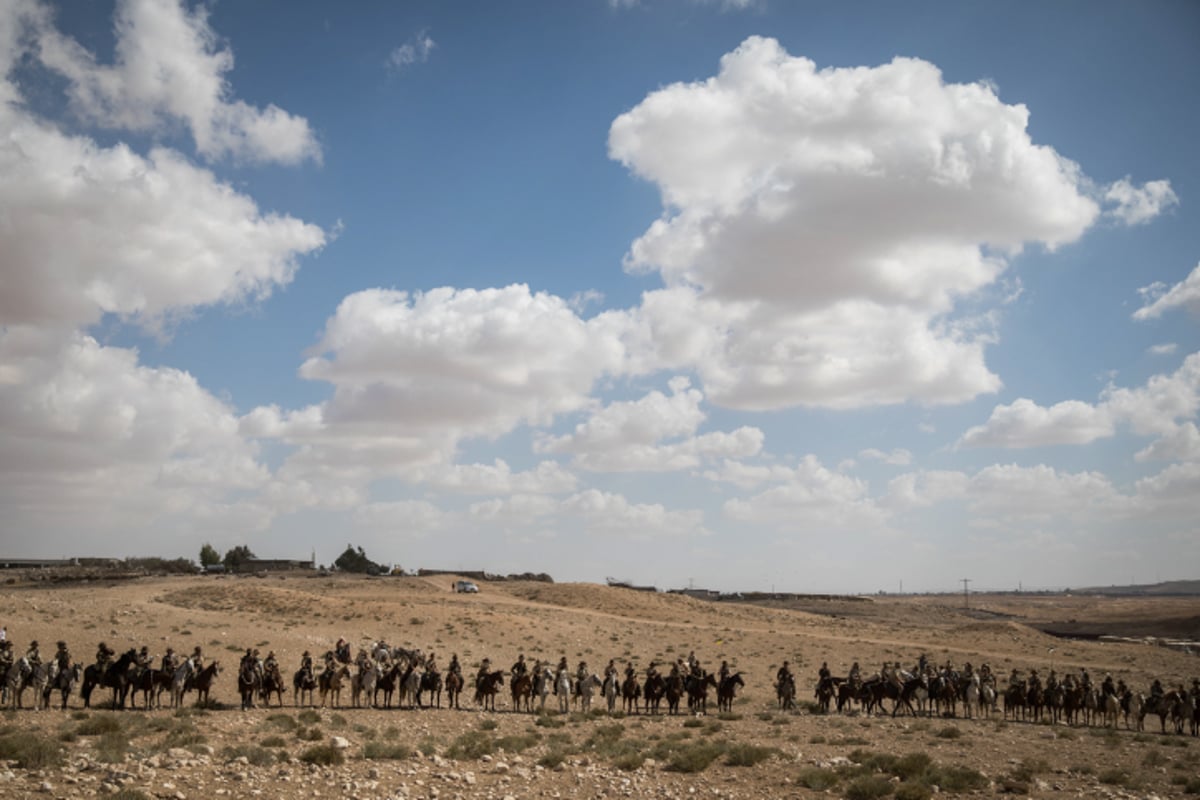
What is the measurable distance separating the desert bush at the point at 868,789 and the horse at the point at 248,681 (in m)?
16.7

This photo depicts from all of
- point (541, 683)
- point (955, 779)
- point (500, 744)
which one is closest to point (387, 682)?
point (541, 683)

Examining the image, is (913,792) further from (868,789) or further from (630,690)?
(630,690)

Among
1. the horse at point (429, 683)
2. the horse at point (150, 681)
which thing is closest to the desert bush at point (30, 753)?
the horse at point (150, 681)

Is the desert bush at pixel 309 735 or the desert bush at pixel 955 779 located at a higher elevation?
the desert bush at pixel 955 779

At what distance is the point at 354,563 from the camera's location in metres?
133

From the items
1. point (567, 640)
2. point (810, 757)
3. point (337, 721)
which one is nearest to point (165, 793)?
point (337, 721)

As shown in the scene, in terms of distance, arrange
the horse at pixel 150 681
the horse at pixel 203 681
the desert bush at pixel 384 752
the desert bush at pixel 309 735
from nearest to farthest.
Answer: the desert bush at pixel 384 752 < the desert bush at pixel 309 735 < the horse at pixel 150 681 < the horse at pixel 203 681

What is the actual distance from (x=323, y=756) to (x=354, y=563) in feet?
396

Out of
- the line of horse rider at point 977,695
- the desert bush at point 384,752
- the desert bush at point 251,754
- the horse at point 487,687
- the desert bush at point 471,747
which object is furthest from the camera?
the line of horse rider at point 977,695

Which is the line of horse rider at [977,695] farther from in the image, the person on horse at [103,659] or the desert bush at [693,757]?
the person on horse at [103,659]

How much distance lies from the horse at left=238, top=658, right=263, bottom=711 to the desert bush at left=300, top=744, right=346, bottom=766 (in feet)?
25.8

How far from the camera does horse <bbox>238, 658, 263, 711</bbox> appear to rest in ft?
81.5

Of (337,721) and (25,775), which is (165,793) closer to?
(25,775)

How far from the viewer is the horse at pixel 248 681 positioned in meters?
24.8
